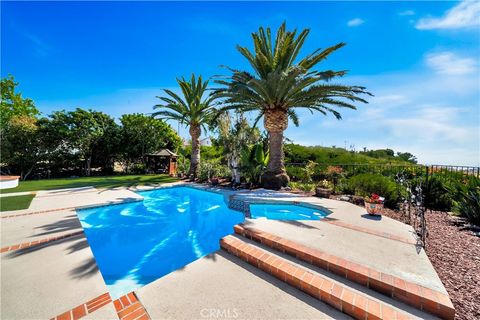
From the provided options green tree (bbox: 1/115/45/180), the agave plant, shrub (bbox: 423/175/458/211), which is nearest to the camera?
shrub (bbox: 423/175/458/211)

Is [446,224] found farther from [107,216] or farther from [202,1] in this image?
[202,1]

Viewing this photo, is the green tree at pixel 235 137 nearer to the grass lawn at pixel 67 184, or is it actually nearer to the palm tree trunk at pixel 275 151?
the palm tree trunk at pixel 275 151

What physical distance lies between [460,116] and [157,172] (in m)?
26.1

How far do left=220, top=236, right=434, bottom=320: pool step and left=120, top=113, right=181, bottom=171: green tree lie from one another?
22304mm

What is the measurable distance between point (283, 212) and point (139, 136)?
20.5 meters

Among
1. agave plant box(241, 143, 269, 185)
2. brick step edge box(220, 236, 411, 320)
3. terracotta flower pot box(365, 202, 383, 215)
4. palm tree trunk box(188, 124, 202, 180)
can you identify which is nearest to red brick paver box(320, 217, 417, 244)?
terracotta flower pot box(365, 202, 383, 215)

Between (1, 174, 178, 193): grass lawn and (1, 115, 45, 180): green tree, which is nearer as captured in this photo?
(1, 174, 178, 193): grass lawn

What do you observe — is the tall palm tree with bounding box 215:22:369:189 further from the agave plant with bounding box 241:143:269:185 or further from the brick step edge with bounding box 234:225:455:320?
the brick step edge with bounding box 234:225:455:320

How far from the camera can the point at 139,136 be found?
72.7 ft

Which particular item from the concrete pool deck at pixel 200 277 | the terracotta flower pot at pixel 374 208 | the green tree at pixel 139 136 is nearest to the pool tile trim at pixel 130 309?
the concrete pool deck at pixel 200 277

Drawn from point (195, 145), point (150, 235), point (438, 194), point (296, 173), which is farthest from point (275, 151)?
point (150, 235)

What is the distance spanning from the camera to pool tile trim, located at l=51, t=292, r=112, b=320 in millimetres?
2232

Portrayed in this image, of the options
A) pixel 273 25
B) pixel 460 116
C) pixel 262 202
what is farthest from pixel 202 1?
pixel 460 116

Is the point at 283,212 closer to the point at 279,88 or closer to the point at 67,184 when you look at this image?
the point at 279,88
